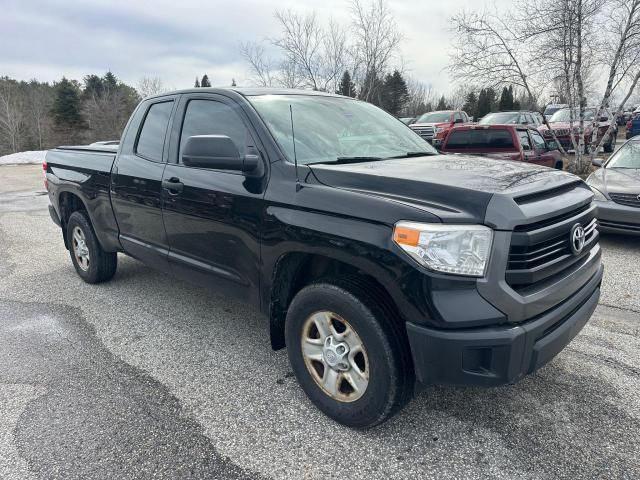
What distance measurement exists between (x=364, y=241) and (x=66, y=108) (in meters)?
55.7

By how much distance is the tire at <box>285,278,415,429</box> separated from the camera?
2152mm

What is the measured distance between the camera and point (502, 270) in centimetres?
196

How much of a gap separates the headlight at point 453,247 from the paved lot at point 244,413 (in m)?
0.98

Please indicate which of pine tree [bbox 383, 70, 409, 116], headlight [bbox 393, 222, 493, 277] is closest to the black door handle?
headlight [bbox 393, 222, 493, 277]

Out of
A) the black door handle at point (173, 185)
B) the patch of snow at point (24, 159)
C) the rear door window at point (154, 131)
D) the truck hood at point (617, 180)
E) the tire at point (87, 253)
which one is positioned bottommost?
the patch of snow at point (24, 159)

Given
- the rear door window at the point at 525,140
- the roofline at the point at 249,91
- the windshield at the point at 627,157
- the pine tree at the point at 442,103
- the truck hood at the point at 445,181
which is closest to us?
the truck hood at the point at 445,181

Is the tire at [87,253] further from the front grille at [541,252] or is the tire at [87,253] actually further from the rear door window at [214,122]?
the front grille at [541,252]

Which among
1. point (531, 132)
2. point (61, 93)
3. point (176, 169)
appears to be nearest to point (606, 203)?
point (531, 132)

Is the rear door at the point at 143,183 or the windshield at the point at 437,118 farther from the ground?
the windshield at the point at 437,118

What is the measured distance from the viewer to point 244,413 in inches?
101

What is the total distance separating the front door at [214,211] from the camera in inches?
109

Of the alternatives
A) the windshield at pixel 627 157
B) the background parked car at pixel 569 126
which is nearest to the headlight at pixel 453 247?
the windshield at pixel 627 157

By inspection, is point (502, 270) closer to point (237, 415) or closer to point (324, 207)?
point (324, 207)

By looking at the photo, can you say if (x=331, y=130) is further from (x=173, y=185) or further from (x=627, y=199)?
(x=627, y=199)
